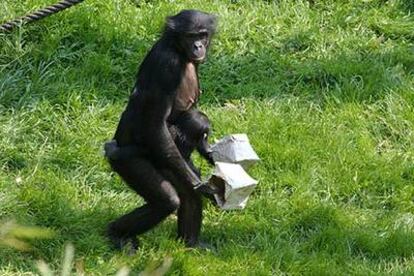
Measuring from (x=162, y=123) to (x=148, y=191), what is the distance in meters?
0.37

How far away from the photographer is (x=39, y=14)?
245 inches

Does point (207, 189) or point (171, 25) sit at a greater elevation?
point (171, 25)

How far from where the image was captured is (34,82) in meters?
6.30

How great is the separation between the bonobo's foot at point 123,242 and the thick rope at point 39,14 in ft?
5.90

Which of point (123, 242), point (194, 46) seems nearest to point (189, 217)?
point (123, 242)

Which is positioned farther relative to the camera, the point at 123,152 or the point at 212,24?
the point at 212,24

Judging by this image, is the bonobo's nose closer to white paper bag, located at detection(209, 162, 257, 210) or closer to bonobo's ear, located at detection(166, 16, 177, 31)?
bonobo's ear, located at detection(166, 16, 177, 31)

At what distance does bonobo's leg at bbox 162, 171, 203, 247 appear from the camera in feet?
15.9

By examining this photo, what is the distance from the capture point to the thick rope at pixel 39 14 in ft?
20.1

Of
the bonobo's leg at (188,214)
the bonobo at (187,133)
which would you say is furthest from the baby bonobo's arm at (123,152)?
the bonobo's leg at (188,214)

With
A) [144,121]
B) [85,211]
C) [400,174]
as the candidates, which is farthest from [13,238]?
[400,174]

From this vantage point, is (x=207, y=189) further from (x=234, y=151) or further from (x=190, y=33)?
(x=190, y=33)

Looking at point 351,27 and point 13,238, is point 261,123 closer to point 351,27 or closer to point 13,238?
point 351,27

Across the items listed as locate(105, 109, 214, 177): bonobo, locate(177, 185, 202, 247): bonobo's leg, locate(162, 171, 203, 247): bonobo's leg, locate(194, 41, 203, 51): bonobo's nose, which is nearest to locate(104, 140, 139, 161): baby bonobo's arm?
locate(105, 109, 214, 177): bonobo
